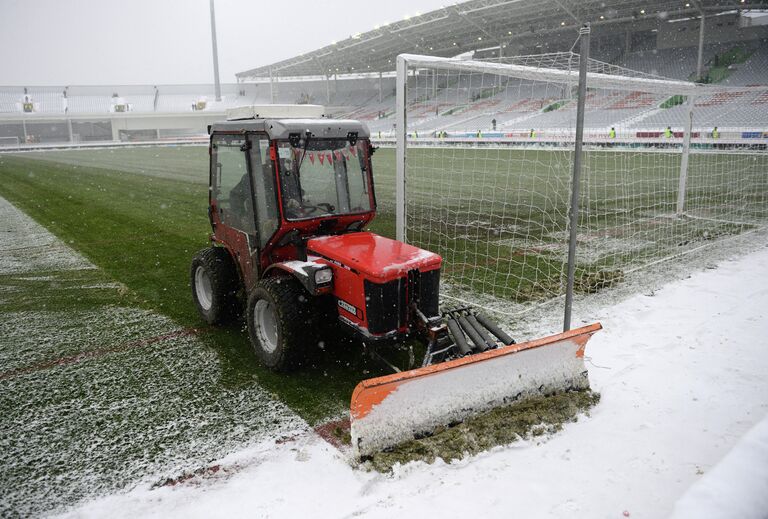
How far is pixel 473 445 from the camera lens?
3.30 m

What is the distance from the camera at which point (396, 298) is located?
3855 mm

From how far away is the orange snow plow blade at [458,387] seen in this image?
3.17m

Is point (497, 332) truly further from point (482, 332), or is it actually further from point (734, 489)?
point (734, 489)

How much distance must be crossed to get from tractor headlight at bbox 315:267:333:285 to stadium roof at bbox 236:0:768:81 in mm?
29202

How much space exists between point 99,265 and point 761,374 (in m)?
8.00

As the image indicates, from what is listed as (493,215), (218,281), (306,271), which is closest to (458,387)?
(306,271)

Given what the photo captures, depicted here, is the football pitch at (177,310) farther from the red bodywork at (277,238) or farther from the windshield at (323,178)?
the windshield at (323,178)

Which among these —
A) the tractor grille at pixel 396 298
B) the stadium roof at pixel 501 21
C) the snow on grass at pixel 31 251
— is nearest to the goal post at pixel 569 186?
the tractor grille at pixel 396 298

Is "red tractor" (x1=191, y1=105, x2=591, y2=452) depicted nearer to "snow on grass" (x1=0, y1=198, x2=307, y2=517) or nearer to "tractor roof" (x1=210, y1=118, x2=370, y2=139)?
"tractor roof" (x1=210, y1=118, x2=370, y2=139)

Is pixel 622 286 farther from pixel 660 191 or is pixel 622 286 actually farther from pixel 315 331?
pixel 660 191

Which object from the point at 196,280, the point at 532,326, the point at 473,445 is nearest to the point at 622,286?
the point at 532,326

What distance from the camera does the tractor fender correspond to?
401cm

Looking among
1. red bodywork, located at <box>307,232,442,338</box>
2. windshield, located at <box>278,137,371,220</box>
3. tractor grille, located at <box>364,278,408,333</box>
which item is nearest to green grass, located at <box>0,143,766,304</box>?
windshield, located at <box>278,137,371,220</box>

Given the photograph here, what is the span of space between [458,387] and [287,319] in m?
1.35
